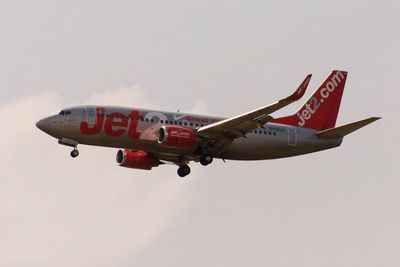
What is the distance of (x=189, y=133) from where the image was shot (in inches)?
3039

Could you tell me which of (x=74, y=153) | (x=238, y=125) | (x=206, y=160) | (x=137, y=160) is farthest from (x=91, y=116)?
(x=238, y=125)

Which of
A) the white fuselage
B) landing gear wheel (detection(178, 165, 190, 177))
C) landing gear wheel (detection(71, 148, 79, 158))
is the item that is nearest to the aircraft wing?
the white fuselage

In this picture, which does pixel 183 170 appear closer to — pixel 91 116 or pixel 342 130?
pixel 91 116

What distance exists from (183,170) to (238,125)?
23.4 ft

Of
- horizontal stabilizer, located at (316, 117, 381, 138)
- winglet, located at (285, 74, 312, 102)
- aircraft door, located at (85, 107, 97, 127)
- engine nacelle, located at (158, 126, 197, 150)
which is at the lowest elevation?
engine nacelle, located at (158, 126, 197, 150)

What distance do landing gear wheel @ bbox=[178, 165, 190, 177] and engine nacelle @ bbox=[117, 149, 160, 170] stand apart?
5.57 feet

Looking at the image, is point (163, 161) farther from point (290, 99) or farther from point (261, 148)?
point (290, 99)

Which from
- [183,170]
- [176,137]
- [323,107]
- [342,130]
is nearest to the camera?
[176,137]

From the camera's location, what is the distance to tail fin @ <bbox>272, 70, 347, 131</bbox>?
84.1 meters

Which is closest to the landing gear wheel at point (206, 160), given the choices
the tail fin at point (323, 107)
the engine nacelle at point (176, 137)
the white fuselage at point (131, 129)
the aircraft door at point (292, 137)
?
the white fuselage at point (131, 129)

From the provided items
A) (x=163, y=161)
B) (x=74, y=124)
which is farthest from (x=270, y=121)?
(x=74, y=124)

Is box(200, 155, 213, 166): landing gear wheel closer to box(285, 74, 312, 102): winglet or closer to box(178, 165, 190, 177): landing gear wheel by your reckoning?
box(178, 165, 190, 177): landing gear wheel

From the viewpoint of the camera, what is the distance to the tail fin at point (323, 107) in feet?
276

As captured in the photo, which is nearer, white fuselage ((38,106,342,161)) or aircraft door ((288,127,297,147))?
white fuselage ((38,106,342,161))
